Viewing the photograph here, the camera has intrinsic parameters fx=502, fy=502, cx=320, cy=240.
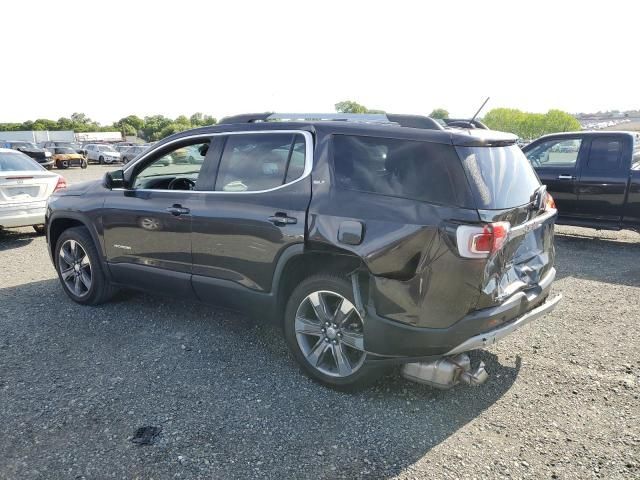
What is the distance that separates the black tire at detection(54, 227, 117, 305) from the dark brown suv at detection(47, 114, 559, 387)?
675 mm

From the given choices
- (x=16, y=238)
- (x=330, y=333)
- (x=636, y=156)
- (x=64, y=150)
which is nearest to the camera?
(x=330, y=333)

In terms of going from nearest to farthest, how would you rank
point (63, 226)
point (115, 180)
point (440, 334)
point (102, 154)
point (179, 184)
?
point (440, 334) → point (115, 180) → point (179, 184) → point (63, 226) → point (102, 154)

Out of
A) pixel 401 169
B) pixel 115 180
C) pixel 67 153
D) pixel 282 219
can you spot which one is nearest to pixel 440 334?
pixel 401 169

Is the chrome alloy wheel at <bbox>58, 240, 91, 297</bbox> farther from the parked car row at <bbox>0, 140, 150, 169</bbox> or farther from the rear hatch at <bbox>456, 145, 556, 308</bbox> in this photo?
the parked car row at <bbox>0, 140, 150, 169</bbox>

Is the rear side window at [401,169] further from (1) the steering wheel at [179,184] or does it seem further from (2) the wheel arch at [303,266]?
(1) the steering wheel at [179,184]

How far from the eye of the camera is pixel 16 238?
8.98 meters

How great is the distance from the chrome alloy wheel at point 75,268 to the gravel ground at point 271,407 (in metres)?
0.28

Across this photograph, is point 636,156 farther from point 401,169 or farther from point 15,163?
point 15,163

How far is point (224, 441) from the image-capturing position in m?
3.01

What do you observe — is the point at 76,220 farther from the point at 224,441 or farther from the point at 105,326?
the point at 224,441

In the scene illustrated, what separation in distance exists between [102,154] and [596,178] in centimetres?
3686

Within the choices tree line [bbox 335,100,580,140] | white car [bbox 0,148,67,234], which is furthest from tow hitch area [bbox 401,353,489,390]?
tree line [bbox 335,100,580,140]

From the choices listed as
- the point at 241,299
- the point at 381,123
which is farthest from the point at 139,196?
the point at 381,123

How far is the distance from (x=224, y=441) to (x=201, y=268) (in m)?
1.59
